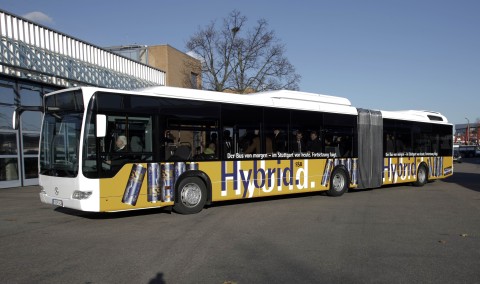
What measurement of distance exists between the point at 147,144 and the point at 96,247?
2963 mm

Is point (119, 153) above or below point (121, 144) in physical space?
below

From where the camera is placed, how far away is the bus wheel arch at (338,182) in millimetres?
14133

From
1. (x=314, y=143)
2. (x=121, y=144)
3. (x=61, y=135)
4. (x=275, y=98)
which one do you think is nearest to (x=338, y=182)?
(x=314, y=143)

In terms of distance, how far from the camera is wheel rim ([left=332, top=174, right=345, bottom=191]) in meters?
14.2

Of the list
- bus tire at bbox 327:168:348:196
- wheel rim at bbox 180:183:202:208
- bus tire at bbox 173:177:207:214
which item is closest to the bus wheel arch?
bus tire at bbox 327:168:348:196

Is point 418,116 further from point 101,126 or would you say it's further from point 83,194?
point 83,194

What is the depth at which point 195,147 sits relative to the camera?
409 inches

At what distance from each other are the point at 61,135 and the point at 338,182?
8.77 m

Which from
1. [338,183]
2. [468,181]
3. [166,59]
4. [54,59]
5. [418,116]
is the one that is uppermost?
[166,59]

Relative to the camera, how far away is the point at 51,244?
7301 millimetres

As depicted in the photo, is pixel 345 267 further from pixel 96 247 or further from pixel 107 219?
pixel 107 219

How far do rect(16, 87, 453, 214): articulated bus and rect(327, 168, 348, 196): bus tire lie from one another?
0.12ft

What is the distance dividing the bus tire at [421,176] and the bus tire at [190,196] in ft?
35.9

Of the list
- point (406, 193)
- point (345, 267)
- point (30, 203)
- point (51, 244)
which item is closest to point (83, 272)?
point (51, 244)
